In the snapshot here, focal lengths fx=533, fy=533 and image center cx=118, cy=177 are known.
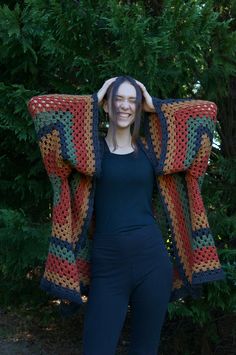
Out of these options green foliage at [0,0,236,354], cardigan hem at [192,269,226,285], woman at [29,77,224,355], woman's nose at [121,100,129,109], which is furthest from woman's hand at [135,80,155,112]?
cardigan hem at [192,269,226,285]

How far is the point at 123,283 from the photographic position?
7.57 feet

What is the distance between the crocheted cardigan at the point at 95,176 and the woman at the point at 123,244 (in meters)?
0.08

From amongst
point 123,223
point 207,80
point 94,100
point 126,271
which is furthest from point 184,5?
point 126,271

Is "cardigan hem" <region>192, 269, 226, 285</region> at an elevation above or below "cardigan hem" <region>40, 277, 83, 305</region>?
above

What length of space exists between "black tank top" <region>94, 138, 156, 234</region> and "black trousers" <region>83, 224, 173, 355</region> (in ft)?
0.14

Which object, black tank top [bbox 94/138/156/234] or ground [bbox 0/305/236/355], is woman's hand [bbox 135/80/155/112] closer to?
black tank top [bbox 94/138/156/234]

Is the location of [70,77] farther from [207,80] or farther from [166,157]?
[166,157]

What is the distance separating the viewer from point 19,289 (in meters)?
3.95

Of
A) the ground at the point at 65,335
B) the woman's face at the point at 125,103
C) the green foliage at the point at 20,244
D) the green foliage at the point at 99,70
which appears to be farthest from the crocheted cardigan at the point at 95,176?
the ground at the point at 65,335

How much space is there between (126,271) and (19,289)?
73.9 inches

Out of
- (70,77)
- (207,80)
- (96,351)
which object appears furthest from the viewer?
(70,77)

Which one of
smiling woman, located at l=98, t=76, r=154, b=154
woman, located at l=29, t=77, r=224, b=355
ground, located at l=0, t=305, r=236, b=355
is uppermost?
smiling woman, located at l=98, t=76, r=154, b=154

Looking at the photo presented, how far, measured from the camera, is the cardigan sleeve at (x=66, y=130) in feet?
7.70

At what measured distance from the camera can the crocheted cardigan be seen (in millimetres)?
2373
